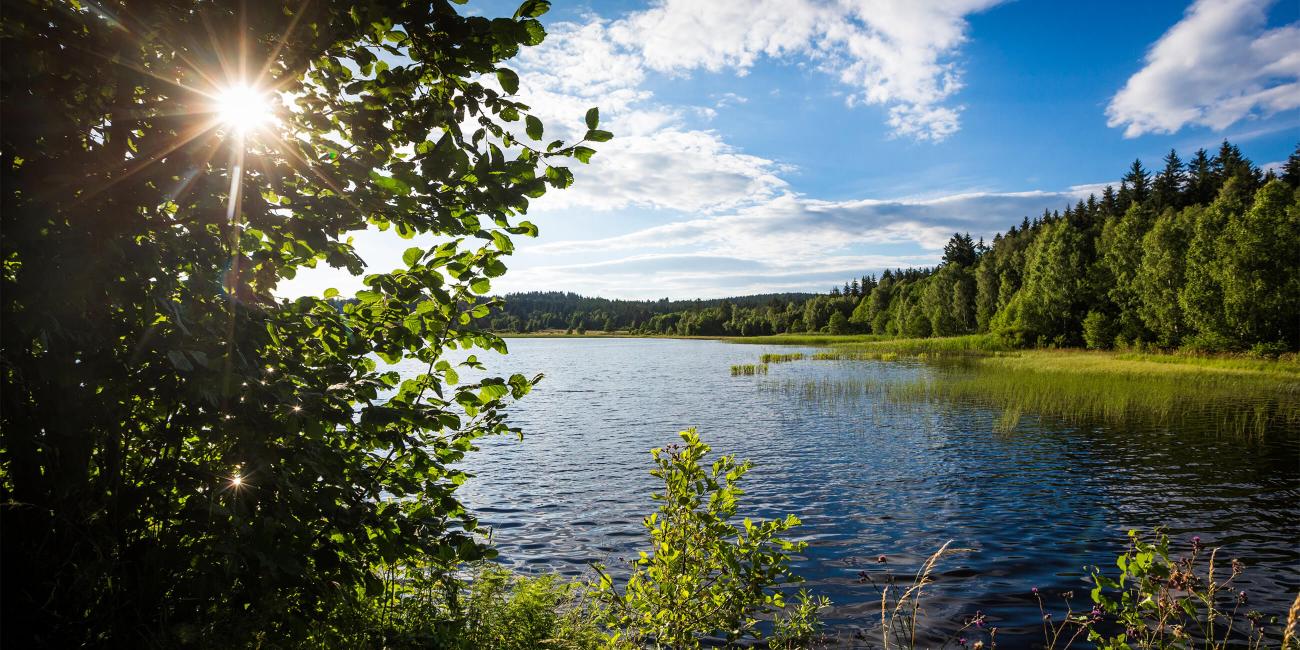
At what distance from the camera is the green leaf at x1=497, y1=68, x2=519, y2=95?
3407mm

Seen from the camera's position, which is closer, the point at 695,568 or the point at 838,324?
the point at 695,568

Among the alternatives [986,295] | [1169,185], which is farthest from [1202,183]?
[986,295]

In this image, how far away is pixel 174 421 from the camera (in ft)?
9.97

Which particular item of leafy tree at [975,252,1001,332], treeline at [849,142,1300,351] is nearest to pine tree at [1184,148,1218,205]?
treeline at [849,142,1300,351]

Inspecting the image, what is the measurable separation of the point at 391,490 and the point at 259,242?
180 centimetres

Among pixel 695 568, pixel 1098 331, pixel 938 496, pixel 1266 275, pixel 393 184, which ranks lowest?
pixel 938 496

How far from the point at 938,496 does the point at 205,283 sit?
17.4 metres

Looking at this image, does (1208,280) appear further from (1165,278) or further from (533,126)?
(533,126)

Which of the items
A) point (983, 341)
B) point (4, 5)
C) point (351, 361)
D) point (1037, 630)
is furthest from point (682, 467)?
point (983, 341)

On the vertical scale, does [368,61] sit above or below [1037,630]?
above

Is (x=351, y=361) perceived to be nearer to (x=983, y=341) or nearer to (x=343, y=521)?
(x=343, y=521)

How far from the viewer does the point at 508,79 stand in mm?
3424

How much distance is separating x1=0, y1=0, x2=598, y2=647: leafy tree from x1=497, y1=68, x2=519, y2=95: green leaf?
1 centimetres

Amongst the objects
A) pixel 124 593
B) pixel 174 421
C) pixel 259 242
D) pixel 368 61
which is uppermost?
pixel 368 61
